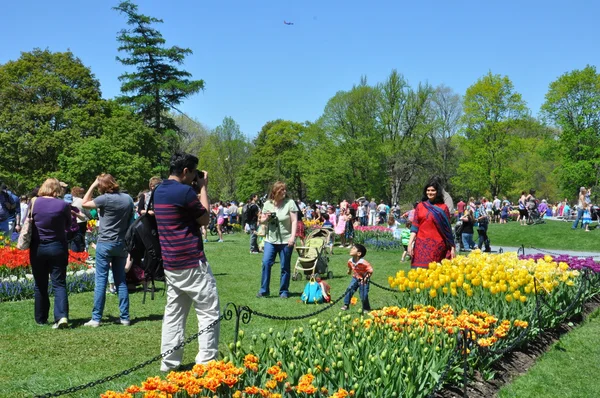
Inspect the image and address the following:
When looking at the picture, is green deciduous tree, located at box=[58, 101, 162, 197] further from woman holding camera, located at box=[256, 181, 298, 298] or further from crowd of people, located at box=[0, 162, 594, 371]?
woman holding camera, located at box=[256, 181, 298, 298]

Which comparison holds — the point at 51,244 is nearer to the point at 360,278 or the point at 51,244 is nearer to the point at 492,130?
the point at 360,278

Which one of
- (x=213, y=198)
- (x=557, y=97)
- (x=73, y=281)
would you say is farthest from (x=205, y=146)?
(x=73, y=281)

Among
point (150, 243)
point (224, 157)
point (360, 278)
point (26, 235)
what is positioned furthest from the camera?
point (224, 157)

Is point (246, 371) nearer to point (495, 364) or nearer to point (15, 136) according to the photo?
point (495, 364)

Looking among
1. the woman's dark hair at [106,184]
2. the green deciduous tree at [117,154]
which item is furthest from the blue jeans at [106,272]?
the green deciduous tree at [117,154]

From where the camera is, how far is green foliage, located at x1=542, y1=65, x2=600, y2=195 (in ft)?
134

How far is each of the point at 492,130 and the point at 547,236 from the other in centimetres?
2477

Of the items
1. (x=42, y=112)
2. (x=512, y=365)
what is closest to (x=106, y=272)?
(x=512, y=365)

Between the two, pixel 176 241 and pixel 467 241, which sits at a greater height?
pixel 176 241

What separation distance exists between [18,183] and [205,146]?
31035 millimetres

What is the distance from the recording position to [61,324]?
7035 mm

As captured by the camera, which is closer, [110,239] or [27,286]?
[110,239]

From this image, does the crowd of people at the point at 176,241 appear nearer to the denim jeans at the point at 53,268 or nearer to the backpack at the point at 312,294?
the denim jeans at the point at 53,268

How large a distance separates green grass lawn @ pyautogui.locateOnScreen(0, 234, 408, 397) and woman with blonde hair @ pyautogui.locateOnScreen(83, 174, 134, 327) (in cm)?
28
